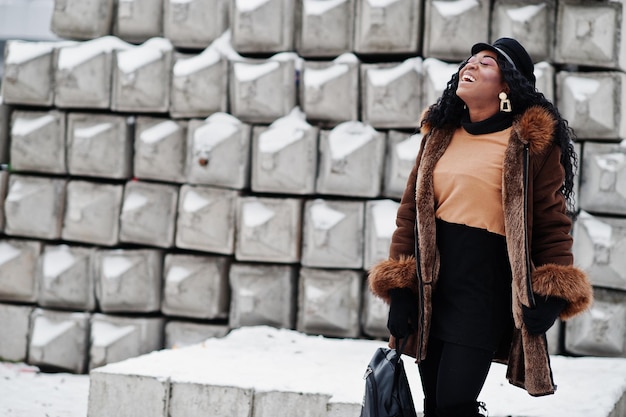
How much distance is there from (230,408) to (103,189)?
7.17 ft

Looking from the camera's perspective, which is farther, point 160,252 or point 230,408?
point 160,252

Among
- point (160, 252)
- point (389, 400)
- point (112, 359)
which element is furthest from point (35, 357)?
point (389, 400)

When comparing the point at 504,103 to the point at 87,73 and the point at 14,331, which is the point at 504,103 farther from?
the point at 14,331

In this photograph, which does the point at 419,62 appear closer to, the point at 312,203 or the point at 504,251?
the point at 312,203

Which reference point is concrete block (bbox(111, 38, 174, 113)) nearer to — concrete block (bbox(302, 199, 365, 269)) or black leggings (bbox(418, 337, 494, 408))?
concrete block (bbox(302, 199, 365, 269))

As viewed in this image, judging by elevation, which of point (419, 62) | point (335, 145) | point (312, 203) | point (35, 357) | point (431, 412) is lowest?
point (35, 357)

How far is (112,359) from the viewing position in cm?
544

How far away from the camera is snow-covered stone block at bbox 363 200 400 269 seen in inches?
194

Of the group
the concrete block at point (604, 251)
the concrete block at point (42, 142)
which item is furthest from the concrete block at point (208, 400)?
the concrete block at point (42, 142)

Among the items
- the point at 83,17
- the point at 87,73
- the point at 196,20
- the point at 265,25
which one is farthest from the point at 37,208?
the point at 265,25

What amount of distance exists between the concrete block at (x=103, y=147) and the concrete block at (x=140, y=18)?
56 cm

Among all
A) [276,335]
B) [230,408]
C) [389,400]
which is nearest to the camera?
[389,400]

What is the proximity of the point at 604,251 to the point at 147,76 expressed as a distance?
9.62ft

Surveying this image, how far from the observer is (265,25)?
5.21 metres
